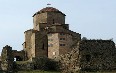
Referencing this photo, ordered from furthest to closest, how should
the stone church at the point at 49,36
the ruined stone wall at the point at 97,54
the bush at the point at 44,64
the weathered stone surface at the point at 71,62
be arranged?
the stone church at the point at 49,36
the bush at the point at 44,64
the ruined stone wall at the point at 97,54
the weathered stone surface at the point at 71,62

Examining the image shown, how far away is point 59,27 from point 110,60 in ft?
41.4

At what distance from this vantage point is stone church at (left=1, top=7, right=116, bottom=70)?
61312mm

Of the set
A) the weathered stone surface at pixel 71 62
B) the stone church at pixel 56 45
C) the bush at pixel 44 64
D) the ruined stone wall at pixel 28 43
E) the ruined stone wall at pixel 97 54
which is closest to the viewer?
the weathered stone surface at pixel 71 62

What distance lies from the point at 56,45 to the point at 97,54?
849 cm

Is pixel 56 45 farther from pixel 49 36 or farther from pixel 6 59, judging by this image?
pixel 6 59

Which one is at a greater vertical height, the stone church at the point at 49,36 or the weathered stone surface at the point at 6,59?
the stone church at the point at 49,36

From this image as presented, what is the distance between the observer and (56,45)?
2682 inches

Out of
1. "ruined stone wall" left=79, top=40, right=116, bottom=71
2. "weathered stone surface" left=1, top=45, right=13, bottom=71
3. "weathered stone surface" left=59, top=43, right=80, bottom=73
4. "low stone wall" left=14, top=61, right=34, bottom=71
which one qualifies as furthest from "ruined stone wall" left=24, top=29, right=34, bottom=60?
"ruined stone wall" left=79, top=40, right=116, bottom=71

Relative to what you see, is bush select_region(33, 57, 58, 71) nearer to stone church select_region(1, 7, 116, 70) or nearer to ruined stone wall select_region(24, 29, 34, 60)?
stone church select_region(1, 7, 116, 70)

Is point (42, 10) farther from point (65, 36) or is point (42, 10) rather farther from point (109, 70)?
point (109, 70)

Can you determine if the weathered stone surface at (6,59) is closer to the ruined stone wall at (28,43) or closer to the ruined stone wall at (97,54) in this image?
the ruined stone wall at (97,54)

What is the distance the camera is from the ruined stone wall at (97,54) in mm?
60969

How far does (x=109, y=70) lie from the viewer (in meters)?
60.4

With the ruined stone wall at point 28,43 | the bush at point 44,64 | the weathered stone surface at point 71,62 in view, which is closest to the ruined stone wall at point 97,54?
the weathered stone surface at point 71,62
